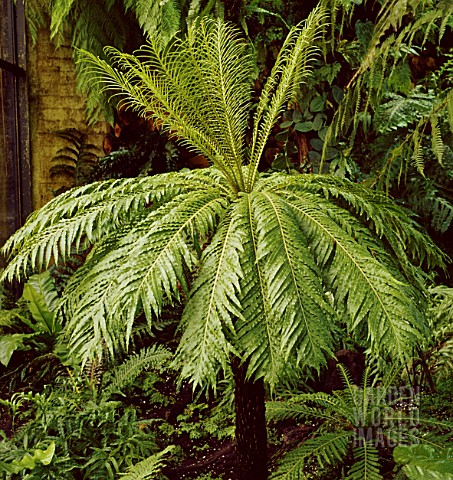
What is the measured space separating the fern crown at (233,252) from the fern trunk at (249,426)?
20cm

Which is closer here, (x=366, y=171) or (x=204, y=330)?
(x=204, y=330)

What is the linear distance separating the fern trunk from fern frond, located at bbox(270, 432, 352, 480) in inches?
2.8

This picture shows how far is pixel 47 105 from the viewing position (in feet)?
12.4

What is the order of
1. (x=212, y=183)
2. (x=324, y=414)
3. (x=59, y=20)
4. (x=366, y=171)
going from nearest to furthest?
(x=212, y=183) → (x=324, y=414) → (x=59, y=20) → (x=366, y=171)

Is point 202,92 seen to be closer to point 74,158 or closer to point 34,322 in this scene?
point 34,322

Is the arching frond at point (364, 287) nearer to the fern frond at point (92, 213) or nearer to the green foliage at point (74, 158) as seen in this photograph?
the fern frond at point (92, 213)

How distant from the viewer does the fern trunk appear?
4.97 feet

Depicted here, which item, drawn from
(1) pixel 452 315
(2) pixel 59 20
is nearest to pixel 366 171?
(1) pixel 452 315

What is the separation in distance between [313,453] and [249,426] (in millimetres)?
262

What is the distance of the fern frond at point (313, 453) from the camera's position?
1616mm

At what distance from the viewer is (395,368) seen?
2.01 metres

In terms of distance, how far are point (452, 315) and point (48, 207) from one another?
1.66 m

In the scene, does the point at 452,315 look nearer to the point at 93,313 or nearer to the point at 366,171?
the point at 366,171

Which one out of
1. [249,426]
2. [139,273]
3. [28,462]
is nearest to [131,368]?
[28,462]
